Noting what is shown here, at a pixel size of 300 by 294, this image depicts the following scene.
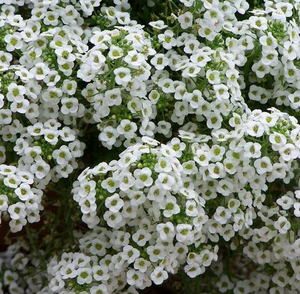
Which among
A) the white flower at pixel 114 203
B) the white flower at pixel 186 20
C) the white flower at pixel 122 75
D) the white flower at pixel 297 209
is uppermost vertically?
the white flower at pixel 186 20

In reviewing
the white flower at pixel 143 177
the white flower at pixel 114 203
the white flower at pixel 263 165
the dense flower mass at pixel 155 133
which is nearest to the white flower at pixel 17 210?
the dense flower mass at pixel 155 133

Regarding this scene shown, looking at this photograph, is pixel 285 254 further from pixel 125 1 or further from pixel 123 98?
pixel 125 1

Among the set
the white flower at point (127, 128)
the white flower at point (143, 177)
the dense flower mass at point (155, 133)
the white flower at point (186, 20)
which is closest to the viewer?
the white flower at point (143, 177)

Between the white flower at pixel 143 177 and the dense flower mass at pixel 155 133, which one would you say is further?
the dense flower mass at pixel 155 133

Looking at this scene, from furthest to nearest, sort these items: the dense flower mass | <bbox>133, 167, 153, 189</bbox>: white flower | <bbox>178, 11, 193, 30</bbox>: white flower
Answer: <bbox>178, 11, 193, 30</bbox>: white flower → the dense flower mass → <bbox>133, 167, 153, 189</bbox>: white flower

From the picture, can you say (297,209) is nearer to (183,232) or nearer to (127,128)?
(183,232)

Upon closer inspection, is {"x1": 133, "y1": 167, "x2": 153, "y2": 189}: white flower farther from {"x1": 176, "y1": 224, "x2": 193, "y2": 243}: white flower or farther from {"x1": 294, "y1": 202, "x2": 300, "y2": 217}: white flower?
{"x1": 294, "y1": 202, "x2": 300, "y2": 217}: white flower

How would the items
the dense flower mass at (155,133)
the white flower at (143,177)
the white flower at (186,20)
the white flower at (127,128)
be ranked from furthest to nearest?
the white flower at (186,20) < the white flower at (127,128) < the dense flower mass at (155,133) < the white flower at (143,177)

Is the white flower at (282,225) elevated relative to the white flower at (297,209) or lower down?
lower down

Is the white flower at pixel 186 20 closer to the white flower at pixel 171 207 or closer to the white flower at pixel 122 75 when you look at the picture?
the white flower at pixel 122 75

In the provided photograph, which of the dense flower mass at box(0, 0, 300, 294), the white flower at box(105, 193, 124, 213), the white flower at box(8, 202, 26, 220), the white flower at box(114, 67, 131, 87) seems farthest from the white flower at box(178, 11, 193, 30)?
the white flower at box(8, 202, 26, 220)
